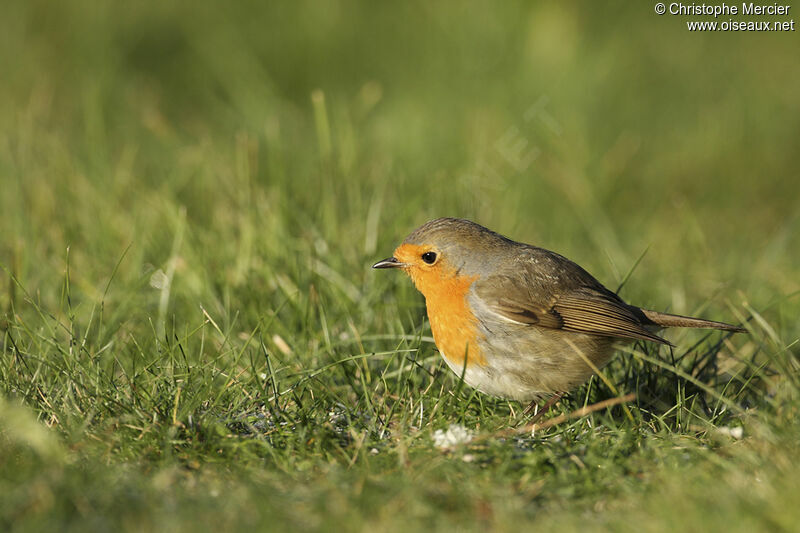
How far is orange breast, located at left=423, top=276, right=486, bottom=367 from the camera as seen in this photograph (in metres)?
3.94

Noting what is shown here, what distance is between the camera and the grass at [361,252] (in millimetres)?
2930

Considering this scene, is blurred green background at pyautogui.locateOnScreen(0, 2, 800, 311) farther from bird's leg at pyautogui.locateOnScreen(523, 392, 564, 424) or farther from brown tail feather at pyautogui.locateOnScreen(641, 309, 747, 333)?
bird's leg at pyautogui.locateOnScreen(523, 392, 564, 424)

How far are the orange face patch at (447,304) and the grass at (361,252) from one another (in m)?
0.17

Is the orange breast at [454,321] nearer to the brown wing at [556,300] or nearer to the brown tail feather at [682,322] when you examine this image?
the brown wing at [556,300]

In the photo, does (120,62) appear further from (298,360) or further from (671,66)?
(298,360)

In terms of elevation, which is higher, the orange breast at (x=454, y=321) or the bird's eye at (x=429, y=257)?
the bird's eye at (x=429, y=257)

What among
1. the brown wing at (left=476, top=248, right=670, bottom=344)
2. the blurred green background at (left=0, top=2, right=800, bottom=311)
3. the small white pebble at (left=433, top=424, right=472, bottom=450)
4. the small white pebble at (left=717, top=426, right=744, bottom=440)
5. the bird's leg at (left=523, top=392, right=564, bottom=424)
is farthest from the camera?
the blurred green background at (left=0, top=2, right=800, bottom=311)

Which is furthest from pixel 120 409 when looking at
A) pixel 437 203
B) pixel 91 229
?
pixel 437 203

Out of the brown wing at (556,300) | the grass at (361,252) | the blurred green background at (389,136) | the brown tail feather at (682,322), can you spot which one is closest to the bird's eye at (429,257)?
the brown wing at (556,300)

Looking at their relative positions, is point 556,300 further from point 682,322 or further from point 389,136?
point 389,136

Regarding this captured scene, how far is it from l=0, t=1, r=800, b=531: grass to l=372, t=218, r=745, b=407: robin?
0.16 m

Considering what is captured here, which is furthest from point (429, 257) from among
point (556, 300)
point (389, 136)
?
point (389, 136)

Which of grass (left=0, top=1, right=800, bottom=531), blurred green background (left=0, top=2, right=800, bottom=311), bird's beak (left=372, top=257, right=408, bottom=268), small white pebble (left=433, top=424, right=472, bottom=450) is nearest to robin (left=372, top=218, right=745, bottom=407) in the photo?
bird's beak (left=372, top=257, right=408, bottom=268)

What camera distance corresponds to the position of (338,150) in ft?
19.7
